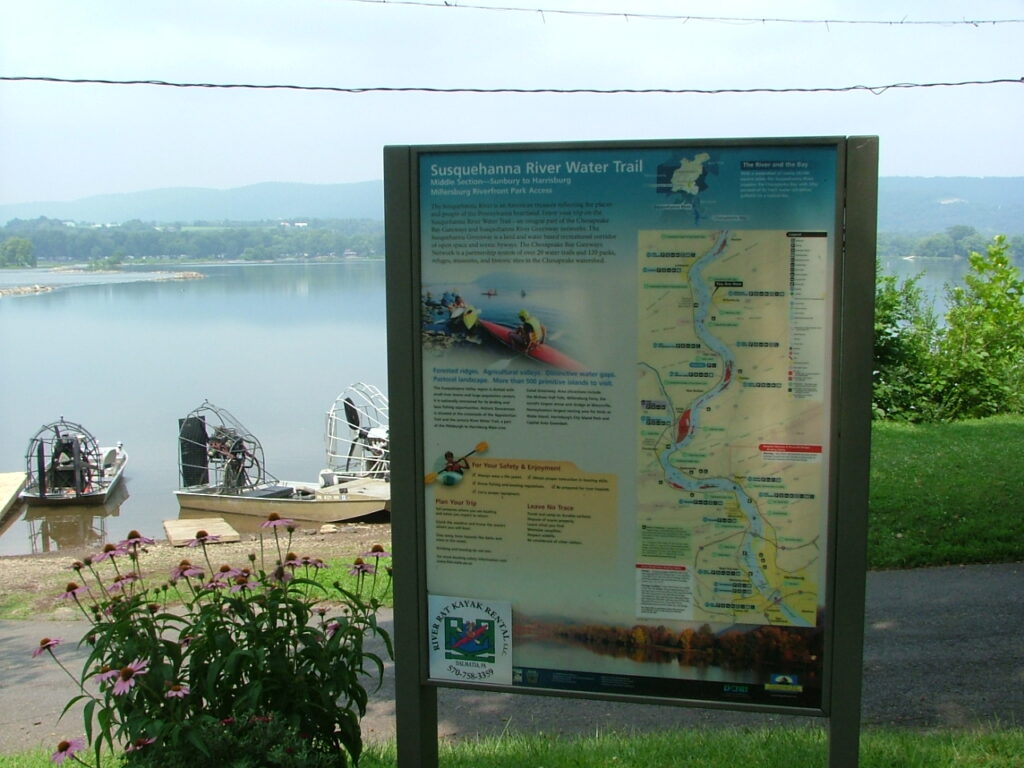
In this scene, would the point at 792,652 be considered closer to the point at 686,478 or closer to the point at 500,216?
the point at 686,478

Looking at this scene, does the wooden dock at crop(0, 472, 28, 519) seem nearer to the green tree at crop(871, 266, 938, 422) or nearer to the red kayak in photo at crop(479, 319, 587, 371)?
the green tree at crop(871, 266, 938, 422)

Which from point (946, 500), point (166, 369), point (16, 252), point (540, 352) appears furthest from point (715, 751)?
point (16, 252)

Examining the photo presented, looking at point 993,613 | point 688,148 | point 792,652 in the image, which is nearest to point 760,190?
point 688,148

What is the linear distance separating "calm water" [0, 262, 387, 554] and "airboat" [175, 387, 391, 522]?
1267 millimetres

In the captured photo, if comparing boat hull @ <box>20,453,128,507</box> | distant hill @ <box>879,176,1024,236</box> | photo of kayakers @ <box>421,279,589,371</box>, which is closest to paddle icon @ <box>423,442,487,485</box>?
photo of kayakers @ <box>421,279,589,371</box>

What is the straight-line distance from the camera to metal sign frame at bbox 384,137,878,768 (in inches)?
130

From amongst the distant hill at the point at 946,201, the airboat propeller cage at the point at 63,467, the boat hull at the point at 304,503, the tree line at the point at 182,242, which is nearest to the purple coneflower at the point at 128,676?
the boat hull at the point at 304,503

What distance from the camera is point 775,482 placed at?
342 centimetres

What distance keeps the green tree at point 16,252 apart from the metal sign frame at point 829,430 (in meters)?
129

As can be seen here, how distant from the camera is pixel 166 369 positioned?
2827 inches

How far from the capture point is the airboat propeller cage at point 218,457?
83.7ft

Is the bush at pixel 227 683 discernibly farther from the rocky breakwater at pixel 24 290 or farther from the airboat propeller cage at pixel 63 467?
the rocky breakwater at pixel 24 290

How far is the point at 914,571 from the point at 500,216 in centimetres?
573

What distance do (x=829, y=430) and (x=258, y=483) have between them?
24327 millimetres
